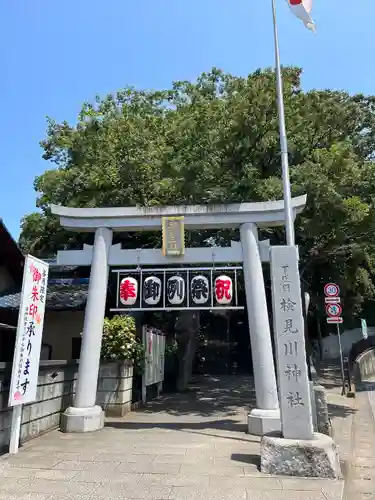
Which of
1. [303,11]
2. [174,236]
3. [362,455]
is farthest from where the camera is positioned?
[174,236]

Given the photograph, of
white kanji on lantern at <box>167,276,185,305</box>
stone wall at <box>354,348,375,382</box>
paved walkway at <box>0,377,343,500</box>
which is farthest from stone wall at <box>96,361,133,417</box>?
stone wall at <box>354,348,375,382</box>

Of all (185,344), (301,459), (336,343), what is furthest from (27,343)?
(336,343)

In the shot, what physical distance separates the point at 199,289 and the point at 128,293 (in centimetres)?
177

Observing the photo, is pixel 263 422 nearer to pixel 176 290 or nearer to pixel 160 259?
pixel 176 290

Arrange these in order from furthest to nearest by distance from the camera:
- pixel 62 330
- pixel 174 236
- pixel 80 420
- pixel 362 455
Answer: pixel 62 330
pixel 174 236
pixel 80 420
pixel 362 455

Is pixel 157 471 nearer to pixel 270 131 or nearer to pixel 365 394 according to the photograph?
pixel 270 131

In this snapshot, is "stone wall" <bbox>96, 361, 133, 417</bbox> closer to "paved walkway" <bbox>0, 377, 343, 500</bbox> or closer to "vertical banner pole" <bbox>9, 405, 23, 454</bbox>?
"paved walkway" <bbox>0, 377, 343, 500</bbox>

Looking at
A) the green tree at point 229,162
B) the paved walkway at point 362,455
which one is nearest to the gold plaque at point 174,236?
the green tree at point 229,162

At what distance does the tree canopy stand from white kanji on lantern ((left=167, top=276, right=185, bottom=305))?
294 centimetres

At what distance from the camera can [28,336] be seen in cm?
782

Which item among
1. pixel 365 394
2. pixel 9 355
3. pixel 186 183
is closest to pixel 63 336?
pixel 9 355

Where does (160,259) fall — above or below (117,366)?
above

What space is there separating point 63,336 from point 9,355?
2.16 metres

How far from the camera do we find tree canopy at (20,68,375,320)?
11742 millimetres
